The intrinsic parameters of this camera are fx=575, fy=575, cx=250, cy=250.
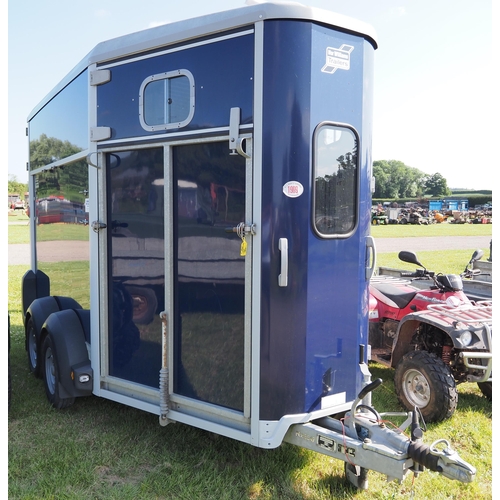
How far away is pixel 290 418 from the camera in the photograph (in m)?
3.59

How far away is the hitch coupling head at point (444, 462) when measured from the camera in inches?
115

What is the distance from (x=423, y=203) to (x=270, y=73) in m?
53.0

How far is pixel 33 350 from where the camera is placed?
617 centimetres

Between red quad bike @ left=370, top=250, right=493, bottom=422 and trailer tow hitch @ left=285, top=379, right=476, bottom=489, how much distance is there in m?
1.24

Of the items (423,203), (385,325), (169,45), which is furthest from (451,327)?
(423,203)

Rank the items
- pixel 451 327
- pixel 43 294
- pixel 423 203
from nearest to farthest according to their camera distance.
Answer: pixel 451 327, pixel 43 294, pixel 423 203

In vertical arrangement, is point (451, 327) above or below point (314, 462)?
above

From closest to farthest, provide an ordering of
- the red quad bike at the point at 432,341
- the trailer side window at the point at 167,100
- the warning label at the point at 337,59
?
the warning label at the point at 337,59, the trailer side window at the point at 167,100, the red quad bike at the point at 432,341

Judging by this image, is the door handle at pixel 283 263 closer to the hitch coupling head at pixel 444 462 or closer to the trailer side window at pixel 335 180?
the trailer side window at pixel 335 180

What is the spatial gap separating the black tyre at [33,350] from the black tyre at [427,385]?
340cm

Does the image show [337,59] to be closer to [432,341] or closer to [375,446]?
[375,446]

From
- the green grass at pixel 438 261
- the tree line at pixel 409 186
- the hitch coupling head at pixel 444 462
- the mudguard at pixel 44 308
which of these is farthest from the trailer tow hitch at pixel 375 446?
the tree line at pixel 409 186

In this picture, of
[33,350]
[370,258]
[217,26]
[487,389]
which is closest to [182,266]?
[370,258]

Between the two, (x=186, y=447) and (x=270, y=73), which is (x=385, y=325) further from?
(x=270, y=73)
